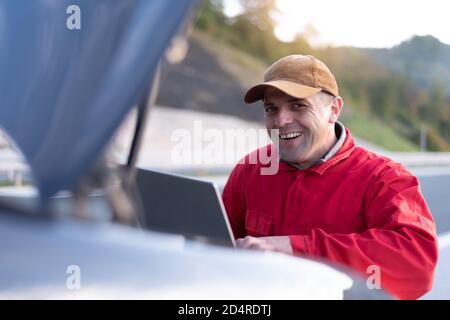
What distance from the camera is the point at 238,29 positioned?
13.8 meters

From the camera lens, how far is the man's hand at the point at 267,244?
148 cm

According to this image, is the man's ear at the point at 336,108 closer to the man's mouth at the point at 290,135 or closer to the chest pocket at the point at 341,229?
the man's mouth at the point at 290,135

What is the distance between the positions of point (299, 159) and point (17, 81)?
4.10 ft

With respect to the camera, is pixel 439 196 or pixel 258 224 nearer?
pixel 258 224

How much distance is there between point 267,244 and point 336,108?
0.80 meters

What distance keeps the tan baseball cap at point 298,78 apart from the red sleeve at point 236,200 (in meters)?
0.38

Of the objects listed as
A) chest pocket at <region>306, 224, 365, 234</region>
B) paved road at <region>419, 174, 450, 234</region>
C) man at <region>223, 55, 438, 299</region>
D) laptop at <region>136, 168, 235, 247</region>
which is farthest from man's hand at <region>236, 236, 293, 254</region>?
paved road at <region>419, 174, 450, 234</region>

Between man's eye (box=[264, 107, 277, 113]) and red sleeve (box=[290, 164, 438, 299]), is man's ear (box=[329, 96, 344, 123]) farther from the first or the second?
red sleeve (box=[290, 164, 438, 299])

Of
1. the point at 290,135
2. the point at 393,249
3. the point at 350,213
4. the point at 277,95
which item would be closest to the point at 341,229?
the point at 350,213

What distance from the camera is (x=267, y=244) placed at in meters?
1.55

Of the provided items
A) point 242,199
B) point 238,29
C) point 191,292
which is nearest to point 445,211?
point 242,199

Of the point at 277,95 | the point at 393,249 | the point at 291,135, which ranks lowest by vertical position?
the point at 393,249

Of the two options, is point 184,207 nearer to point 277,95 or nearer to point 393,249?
point 393,249

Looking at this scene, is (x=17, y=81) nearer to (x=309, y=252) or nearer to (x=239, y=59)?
(x=309, y=252)
